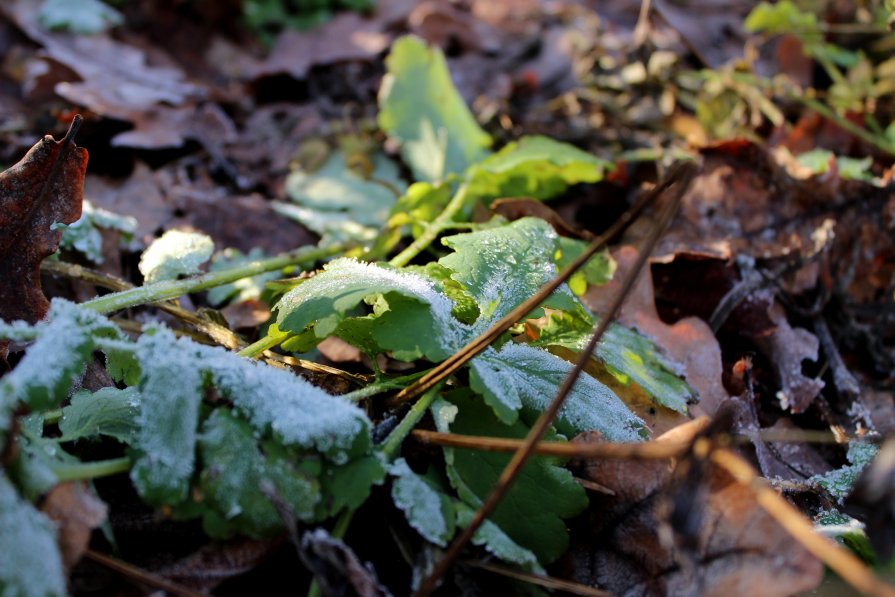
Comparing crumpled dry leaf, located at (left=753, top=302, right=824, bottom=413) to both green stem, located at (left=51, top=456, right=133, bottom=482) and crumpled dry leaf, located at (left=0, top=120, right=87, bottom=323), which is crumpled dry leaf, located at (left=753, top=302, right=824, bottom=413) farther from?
crumpled dry leaf, located at (left=0, top=120, right=87, bottom=323)

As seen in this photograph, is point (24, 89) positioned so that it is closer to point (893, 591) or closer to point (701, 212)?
point (701, 212)

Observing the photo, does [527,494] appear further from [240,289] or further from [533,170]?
[533,170]

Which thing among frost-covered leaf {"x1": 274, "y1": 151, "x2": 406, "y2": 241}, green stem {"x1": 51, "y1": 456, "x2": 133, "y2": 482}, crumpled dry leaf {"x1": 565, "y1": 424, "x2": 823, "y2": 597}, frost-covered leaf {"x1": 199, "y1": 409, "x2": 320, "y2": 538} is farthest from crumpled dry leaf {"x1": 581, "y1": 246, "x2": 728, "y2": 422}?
green stem {"x1": 51, "y1": 456, "x2": 133, "y2": 482}

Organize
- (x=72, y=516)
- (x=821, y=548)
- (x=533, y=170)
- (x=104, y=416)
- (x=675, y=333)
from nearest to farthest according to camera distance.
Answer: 1. (x=821, y=548)
2. (x=72, y=516)
3. (x=104, y=416)
4. (x=675, y=333)
5. (x=533, y=170)

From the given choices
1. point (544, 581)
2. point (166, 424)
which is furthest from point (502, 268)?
point (166, 424)

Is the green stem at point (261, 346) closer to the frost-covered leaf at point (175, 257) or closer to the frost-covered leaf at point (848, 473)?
the frost-covered leaf at point (175, 257)

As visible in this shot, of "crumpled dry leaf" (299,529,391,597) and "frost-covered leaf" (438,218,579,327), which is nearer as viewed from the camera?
"crumpled dry leaf" (299,529,391,597)

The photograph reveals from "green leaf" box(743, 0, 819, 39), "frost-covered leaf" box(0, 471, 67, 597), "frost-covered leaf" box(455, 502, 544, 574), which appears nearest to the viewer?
"frost-covered leaf" box(0, 471, 67, 597)
